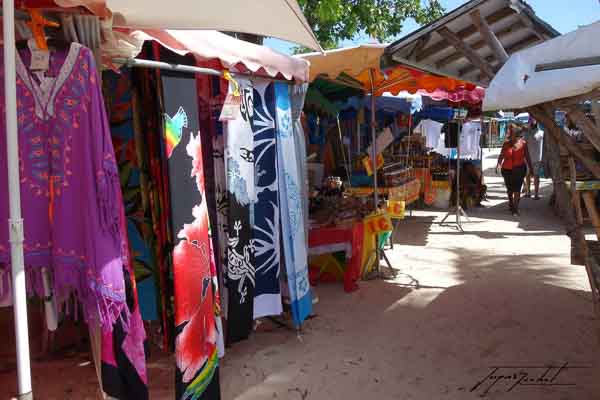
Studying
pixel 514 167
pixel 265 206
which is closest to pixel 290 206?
pixel 265 206

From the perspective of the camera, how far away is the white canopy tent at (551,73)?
2689mm

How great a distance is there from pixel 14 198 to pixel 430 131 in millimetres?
9042

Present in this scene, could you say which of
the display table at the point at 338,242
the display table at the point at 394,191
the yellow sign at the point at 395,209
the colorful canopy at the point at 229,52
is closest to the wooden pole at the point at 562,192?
the colorful canopy at the point at 229,52

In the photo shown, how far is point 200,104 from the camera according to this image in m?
3.86

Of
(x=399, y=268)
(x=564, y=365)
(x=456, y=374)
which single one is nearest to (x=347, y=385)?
(x=456, y=374)

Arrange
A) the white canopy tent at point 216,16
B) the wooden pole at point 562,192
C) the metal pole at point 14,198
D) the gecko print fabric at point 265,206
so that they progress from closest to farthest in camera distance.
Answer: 1. the metal pole at point 14,198
2. the white canopy tent at point 216,16
3. the wooden pole at point 562,192
4. the gecko print fabric at point 265,206

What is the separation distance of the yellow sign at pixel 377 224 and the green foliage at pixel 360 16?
380 centimetres

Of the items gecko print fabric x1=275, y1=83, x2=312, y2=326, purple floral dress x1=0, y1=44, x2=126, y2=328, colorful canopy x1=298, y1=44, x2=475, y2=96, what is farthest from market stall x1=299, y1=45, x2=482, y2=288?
purple floral dress x1=0, y1=44, x2=126, y2=328

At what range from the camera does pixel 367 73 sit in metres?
5.91

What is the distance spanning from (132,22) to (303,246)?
2.39 m

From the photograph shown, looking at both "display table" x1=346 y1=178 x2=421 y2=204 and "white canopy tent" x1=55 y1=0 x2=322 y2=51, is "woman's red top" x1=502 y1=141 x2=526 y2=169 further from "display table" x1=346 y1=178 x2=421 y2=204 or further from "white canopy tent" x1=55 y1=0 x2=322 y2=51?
"white canopy tent" x1=55 y1=0 x2=322 y2=51

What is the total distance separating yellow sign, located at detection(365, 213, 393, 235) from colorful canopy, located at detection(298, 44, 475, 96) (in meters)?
1.48

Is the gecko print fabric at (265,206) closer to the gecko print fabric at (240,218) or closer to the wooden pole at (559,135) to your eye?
the gecko print fabric at (240,218)

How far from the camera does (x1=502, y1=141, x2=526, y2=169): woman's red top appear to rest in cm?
1031
